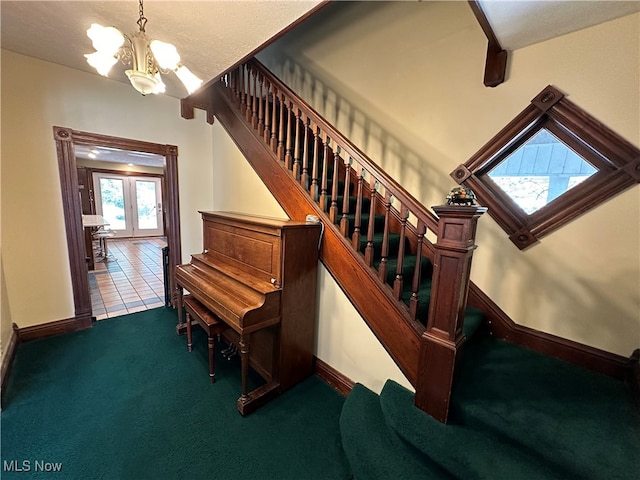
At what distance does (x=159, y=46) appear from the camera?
1.33 m

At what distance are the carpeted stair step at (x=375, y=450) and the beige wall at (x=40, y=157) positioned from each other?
2.93 metres

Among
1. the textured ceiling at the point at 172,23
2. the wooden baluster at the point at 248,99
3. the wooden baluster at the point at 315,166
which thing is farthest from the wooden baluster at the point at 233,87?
the wooden baluster at the point at 315,166

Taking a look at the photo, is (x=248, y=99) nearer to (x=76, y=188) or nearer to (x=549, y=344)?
(x=76, y=188)

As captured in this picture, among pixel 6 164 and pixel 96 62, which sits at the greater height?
pixel 96 62

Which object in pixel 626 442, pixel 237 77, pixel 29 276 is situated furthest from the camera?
pixel 237 77

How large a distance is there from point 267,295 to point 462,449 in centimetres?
133

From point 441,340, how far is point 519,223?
3.69 feet

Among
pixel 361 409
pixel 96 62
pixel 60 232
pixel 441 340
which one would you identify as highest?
pixel 96 62

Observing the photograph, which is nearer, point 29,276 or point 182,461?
point 182,461

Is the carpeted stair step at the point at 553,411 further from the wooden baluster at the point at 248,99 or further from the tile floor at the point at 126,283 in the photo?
the tile floor at the point at 126,283

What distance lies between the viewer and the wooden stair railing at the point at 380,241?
1.29 m

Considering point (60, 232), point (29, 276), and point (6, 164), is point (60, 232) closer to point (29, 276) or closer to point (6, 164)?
point (29, 276)

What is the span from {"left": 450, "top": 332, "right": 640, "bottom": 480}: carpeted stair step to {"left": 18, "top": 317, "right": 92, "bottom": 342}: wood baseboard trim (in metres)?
3.59

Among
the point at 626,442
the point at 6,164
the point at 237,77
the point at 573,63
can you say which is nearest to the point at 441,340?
the point at 626,442
